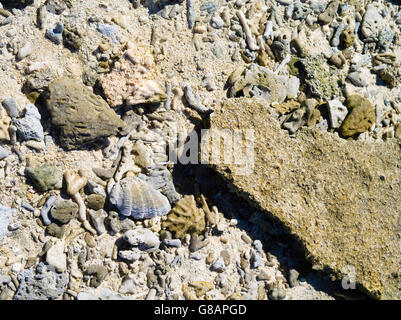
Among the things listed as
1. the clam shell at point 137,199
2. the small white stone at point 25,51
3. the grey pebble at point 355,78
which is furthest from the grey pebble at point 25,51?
the grey pebble at point 355,78

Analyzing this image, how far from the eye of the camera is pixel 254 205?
340 centimetres

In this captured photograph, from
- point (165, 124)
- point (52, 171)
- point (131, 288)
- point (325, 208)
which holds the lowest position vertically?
point (131, 288)

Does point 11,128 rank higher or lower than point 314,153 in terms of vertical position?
higher

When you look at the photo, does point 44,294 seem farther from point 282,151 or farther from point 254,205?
point 282,151

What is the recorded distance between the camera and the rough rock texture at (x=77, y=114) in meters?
3.07

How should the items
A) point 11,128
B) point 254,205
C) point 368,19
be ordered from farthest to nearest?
point 368,19 → point 254,205 → point 11,128

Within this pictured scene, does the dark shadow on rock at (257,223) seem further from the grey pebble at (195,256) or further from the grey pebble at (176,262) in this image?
the grey pebble at (176,262)

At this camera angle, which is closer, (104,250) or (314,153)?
(104,250)

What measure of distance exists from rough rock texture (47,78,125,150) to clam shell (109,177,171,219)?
0.44 metres

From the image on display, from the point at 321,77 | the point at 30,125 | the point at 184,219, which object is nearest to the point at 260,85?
the point at 321,77

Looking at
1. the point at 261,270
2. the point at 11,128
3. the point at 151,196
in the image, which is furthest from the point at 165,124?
the point at 261,270

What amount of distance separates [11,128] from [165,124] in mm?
1224

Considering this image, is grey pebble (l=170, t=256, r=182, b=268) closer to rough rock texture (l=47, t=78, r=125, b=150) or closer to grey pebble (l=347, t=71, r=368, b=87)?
rough rock texture (l=47, t=78, r=125, b=150)

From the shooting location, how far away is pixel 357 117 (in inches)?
150
